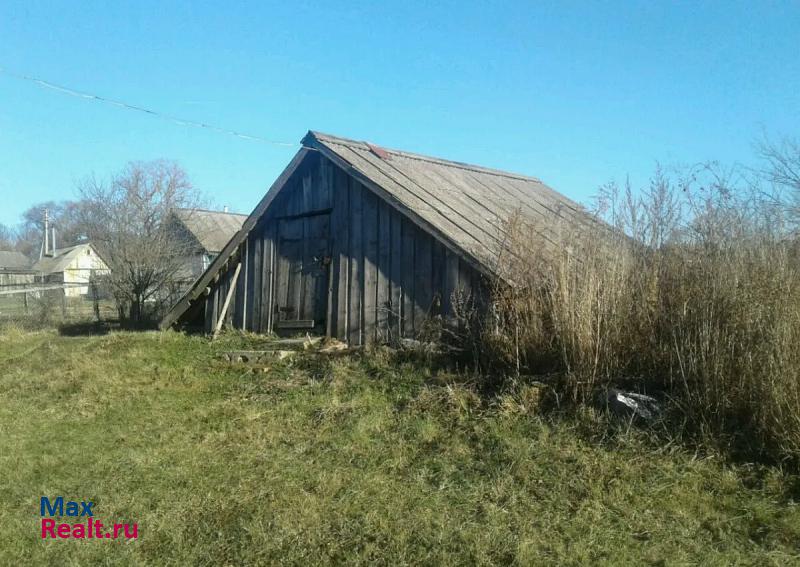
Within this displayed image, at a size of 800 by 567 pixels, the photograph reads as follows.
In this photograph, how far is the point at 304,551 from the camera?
4.12 metres

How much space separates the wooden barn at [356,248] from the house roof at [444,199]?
0.03 m

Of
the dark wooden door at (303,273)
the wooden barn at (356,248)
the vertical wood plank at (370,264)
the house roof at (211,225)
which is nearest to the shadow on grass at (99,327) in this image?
the wooden barn at (356,248)

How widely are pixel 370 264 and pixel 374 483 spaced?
5198 millimetres

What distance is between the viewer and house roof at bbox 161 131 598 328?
334 inches

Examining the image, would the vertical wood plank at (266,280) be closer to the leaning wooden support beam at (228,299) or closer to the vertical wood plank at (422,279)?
the leaning wooden support beam at (228,299)

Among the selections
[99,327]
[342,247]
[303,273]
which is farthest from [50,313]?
[342,247]

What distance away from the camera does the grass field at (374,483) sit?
4.12 metres

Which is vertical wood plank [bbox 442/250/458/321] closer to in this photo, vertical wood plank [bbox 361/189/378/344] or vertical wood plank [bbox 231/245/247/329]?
vertical wood plank [bbox 361/189/378/344]

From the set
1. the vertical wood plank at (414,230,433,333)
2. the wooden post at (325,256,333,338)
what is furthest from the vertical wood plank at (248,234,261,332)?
the vertical wood plank at (414,230,433,333)

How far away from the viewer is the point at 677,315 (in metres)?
6.02

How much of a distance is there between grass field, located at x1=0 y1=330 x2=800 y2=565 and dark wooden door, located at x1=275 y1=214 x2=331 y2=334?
2819 millimetres

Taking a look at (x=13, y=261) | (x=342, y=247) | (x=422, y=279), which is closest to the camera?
(x=422, y=279)

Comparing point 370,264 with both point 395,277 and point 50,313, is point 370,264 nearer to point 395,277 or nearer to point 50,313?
point 395,277

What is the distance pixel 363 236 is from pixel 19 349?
824cm
